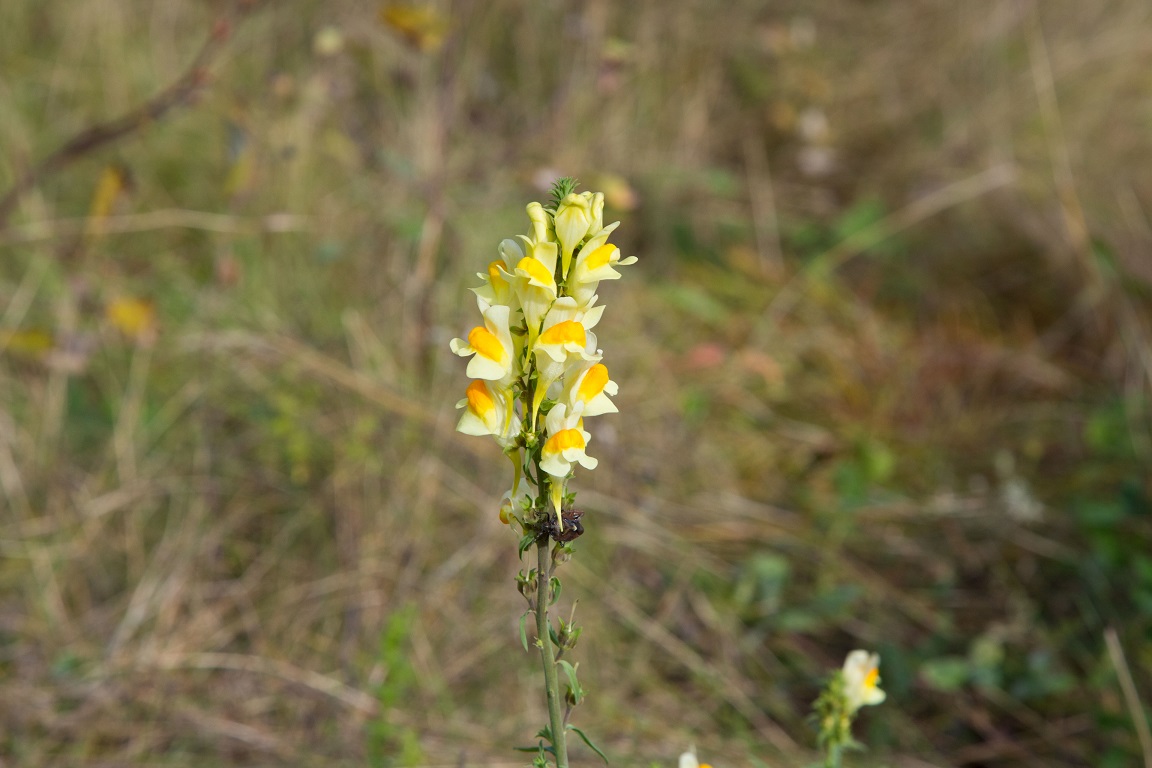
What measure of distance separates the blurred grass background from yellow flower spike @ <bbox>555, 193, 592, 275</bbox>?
1.10 metres

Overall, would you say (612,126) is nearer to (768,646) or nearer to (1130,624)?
(768,646)

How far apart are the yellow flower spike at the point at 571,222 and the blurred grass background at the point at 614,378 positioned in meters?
1.10

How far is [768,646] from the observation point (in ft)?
8.14

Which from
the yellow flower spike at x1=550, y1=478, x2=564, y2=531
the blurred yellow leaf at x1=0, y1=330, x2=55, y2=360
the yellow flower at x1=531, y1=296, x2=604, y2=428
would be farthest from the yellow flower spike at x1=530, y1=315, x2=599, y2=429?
the blurred yellow leaf at x1=0, y1=330, x2=55, y2=360

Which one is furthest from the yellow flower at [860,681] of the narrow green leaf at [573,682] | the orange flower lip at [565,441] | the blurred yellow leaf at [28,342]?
the blurred yellow leaf at [28,342]

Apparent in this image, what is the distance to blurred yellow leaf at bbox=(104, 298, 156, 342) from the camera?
2.80 metres

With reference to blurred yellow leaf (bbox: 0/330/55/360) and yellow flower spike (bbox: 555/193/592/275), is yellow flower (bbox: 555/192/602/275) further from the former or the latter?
blurred yellow leaf (bbox: 0/330/55/360)

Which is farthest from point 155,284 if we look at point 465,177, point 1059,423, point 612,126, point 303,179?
point 1059,423

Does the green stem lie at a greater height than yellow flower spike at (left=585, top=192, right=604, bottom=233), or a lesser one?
lesser

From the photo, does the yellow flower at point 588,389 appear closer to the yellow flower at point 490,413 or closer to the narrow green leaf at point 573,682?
the yellow flower at point 490,413

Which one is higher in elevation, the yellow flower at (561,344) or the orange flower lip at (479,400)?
the yellow flower at (561,344)

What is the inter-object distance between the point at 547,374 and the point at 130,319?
2.19 metres

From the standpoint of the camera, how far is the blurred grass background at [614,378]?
2219 mm

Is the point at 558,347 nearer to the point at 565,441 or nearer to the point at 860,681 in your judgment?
the point at 565,441
